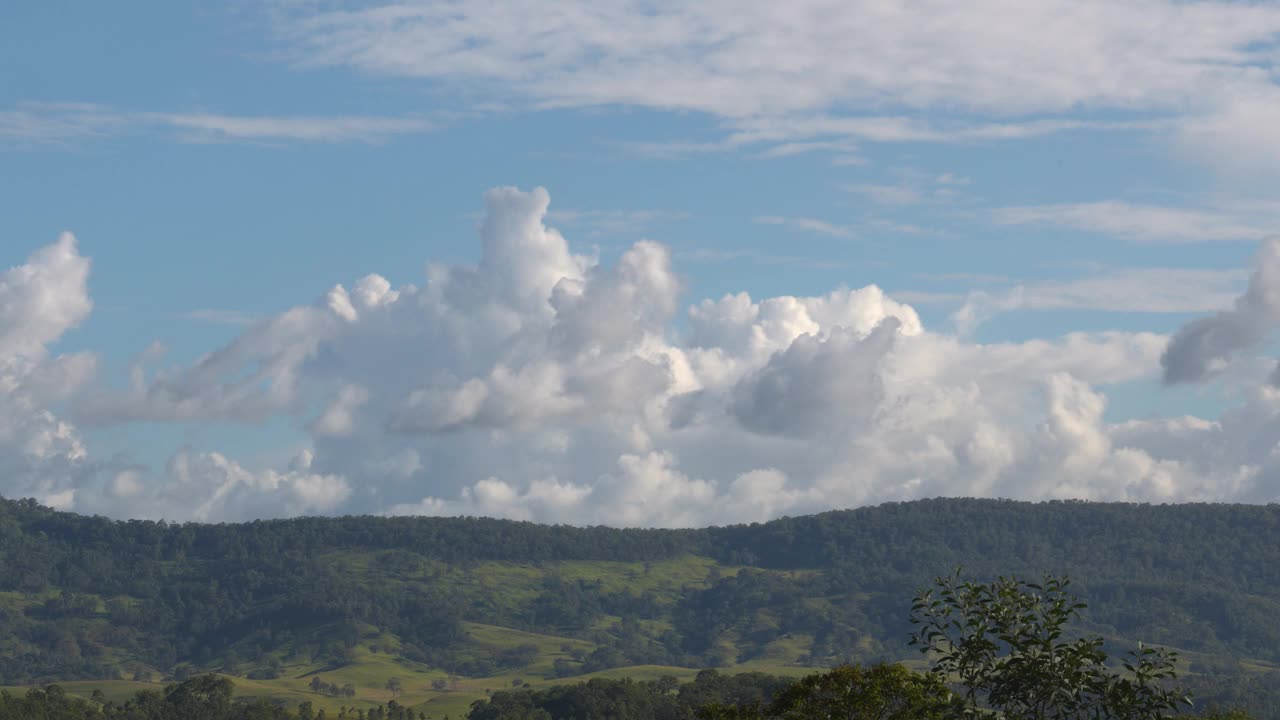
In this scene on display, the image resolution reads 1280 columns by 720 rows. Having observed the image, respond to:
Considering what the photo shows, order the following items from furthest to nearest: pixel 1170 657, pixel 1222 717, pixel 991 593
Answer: pixel 1222 717, pixel 991 593, pixel 1170 657

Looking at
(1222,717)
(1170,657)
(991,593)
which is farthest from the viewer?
(1222,717)

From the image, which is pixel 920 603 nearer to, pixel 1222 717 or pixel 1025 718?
pixel 1025 718

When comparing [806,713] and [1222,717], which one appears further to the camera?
[1222,717]

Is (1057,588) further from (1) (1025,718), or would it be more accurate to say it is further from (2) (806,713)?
(2) (806,713)

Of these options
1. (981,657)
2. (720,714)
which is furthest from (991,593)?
(720,714)

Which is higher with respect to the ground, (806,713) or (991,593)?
(991,593)

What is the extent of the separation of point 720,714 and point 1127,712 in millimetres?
28407

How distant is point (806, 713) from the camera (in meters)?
107

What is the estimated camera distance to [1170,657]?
10069 cm

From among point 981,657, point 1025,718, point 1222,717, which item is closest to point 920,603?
point 981,657

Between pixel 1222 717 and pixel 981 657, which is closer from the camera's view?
pixel 981 657

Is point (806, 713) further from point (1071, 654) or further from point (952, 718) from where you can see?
point (1071, 654)

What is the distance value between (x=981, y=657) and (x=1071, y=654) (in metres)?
5.93

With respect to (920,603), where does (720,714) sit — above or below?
below
